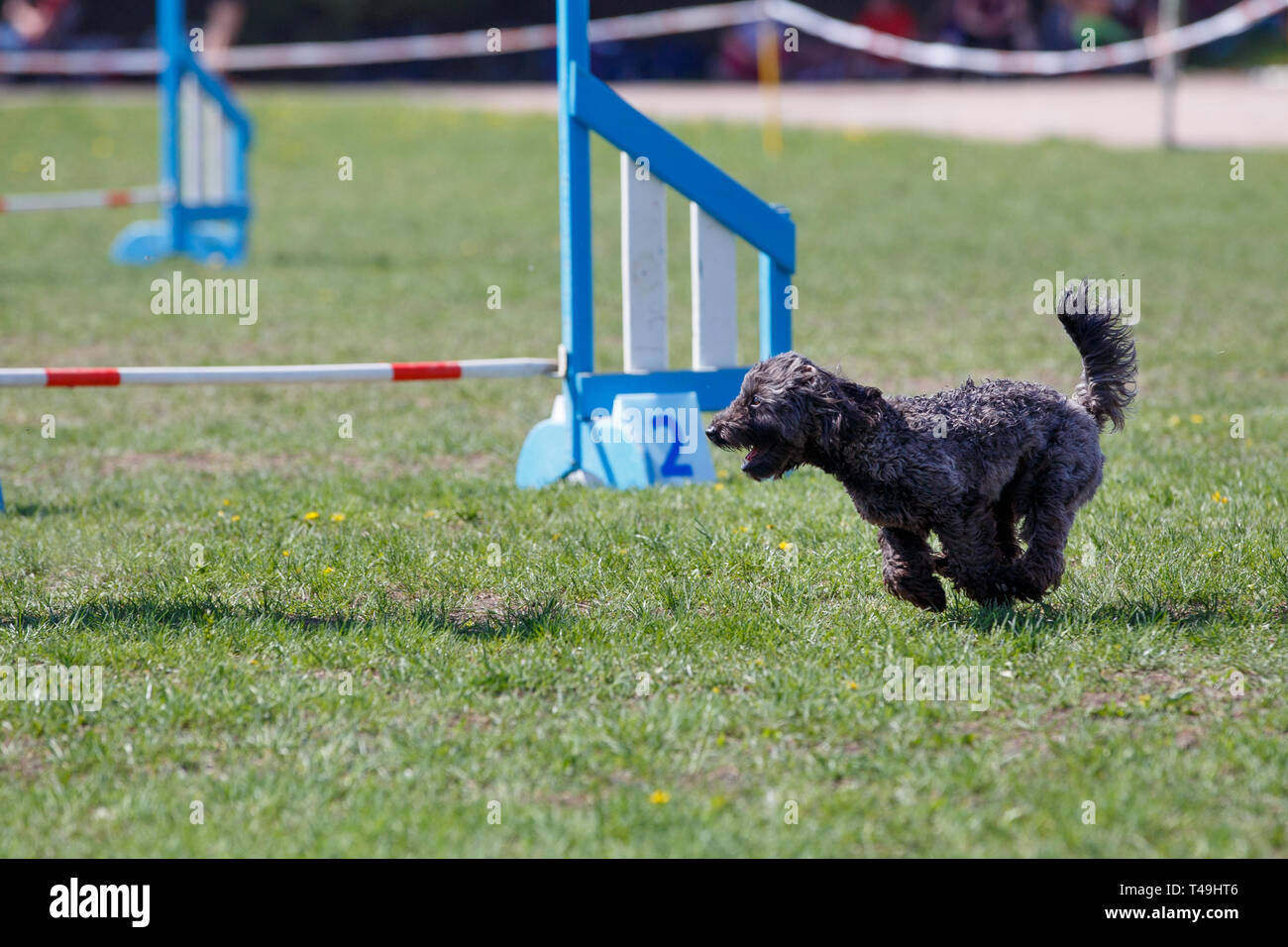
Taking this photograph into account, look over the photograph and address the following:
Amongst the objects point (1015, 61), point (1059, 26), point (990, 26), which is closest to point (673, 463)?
point (1015, 61)

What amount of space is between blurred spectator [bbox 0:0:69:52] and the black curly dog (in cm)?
3057

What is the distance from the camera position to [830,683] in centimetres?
419

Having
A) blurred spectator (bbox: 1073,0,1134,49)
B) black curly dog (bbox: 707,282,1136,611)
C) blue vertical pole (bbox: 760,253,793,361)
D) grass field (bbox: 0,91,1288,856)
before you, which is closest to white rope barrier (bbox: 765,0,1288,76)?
grass field (bbox: 0,91,1288,856)

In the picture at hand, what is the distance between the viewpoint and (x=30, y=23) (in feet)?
101

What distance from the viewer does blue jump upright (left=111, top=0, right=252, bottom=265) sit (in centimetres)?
1383

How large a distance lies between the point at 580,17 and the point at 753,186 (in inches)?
466

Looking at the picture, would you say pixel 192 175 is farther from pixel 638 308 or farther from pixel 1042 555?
pixel 1042 555

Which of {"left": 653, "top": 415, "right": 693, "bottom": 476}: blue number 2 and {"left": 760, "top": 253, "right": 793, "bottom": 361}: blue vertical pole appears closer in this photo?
{"left": 653, "top": 415, "right": 693, "bottom": 476}: blue number 2

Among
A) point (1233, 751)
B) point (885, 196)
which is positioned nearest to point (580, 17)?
point (1233, 751)

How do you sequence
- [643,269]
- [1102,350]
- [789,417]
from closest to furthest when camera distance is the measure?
1. [789,417]
2. [1102,350]
3. [643,269]

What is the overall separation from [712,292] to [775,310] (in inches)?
11.8

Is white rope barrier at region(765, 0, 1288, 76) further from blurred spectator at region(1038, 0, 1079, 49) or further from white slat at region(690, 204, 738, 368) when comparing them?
white slat at region(690, 204, 738, 368)

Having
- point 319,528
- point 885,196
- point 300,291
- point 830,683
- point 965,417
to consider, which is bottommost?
point 830,683
